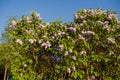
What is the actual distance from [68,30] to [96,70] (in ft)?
8.01

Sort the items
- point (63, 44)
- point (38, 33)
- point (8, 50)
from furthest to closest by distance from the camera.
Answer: point (8, 50) → point (38, 33) → point (63, 44)

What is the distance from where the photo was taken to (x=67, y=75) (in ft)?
57.2

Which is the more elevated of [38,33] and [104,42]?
[38,33]

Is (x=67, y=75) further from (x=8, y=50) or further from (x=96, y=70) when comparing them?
(x=8, y=50)

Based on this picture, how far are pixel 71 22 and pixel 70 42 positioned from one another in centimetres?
190

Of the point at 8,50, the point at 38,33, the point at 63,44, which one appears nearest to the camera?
the point at 63,44

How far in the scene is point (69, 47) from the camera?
15.1 meters

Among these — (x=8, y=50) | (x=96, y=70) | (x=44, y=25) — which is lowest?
(x=96, y=70)

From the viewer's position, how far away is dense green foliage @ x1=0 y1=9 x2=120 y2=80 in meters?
15.4

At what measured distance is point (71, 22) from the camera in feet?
55.6

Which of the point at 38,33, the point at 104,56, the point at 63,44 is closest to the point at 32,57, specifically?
the point at 38,33

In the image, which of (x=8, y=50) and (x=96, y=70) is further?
(x=8, y=50)

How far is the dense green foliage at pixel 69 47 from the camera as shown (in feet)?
50.6

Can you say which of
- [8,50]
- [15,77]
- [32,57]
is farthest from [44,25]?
[8,50]
